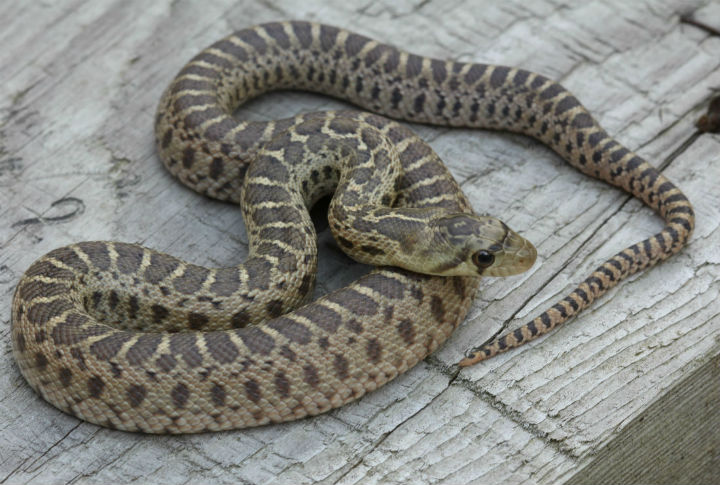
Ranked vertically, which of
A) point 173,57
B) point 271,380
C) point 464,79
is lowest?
point 271,380

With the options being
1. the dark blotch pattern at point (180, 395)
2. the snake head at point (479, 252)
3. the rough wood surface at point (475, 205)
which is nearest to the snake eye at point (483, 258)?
the snake head at point (479, 252)

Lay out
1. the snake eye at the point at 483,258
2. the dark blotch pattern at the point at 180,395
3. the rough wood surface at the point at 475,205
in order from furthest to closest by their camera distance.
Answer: the snake eye at the point at 483,258 < the dark blotch pattern at the point at 180,395 < the rough wood surface at the point at 475,205

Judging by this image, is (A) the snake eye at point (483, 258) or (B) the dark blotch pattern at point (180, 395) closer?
(B) the dark blotch pattern at point (180, 395)

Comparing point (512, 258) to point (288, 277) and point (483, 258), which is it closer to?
point (483, 258)

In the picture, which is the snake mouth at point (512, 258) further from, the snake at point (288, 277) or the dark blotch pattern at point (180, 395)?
the dark blotch pattern at point (180, 395)

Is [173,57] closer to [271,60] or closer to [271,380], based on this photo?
[271,60]

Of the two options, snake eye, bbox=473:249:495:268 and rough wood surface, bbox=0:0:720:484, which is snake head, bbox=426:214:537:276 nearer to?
snake eye, bbox=473:249:495:268

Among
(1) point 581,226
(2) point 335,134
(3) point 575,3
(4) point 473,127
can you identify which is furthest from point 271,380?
(3) point 575,3

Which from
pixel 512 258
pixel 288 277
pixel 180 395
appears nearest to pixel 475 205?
pixel 512 258

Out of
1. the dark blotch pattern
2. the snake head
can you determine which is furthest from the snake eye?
the dark blotch pattern
